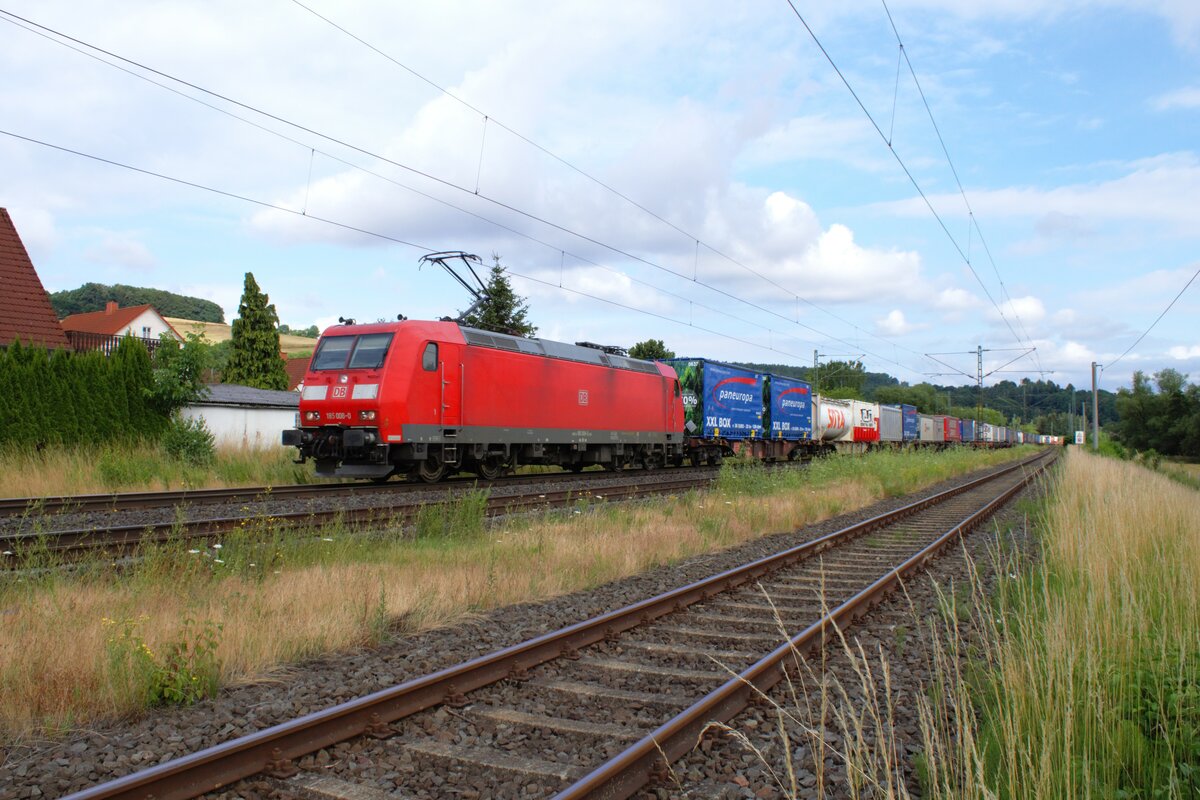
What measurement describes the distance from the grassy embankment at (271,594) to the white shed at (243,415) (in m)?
14.5

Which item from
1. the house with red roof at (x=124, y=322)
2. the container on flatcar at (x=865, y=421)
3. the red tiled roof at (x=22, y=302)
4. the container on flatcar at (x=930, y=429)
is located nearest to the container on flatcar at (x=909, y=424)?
the container on flatcar at (x=930, y=429)

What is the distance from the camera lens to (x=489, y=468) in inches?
774

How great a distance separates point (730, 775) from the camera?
13.3ft

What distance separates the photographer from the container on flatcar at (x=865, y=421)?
141 ft

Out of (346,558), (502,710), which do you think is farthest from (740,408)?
(502,710)

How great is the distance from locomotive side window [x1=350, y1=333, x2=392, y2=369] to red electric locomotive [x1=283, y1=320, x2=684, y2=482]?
0.03m

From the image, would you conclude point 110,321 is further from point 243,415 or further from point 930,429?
point 930,429

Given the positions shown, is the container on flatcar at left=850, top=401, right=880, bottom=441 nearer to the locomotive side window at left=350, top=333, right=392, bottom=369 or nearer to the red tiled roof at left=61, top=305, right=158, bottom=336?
the locomotive side window at left=350, top=333, right=392, bottom=369

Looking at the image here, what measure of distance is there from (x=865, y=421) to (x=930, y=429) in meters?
19.8

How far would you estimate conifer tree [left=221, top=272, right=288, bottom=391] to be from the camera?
48375 mm

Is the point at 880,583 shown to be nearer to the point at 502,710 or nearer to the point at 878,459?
the point at 502,710

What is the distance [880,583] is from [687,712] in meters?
4.50

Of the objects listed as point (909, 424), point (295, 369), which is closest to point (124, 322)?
point (295, 369)

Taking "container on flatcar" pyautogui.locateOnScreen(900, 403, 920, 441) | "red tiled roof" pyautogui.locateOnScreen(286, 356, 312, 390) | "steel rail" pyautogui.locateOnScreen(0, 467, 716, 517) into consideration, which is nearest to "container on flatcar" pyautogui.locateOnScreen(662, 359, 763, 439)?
"steel rail" pyautogui.locateOnScreen(0, 467, 716, 517)
